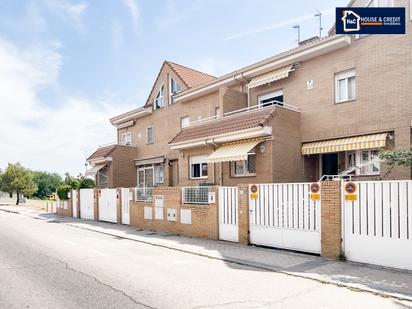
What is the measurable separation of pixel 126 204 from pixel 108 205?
2540 mm

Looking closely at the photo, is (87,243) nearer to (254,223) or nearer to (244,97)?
(254,223)

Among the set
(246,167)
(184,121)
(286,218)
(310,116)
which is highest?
(184,121)

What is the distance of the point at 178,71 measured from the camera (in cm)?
2589

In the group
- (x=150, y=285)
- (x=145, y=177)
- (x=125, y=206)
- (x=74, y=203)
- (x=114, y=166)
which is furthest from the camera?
(x=145, y=177)

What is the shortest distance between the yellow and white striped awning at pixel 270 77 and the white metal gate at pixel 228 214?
715cm

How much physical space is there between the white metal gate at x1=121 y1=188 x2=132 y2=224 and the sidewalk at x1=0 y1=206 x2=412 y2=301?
6.01 metres

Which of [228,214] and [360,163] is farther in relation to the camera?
[360,163]

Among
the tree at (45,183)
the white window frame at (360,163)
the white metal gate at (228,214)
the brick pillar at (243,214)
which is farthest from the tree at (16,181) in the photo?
the tree at (45,183)

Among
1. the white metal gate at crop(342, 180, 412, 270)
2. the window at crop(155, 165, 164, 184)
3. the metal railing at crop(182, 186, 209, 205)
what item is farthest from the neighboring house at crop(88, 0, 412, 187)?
the window at crop(155, 165, 164, 184)

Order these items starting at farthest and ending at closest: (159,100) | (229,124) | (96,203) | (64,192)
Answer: (64,192), (159,100), (96,203), (229,124)

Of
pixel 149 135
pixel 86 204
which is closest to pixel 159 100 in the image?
pixel 149 135

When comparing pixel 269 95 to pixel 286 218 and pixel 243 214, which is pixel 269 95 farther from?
pixel 286 218

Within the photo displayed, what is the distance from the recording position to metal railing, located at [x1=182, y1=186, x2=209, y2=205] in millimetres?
14287

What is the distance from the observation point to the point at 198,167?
67.5 ft
